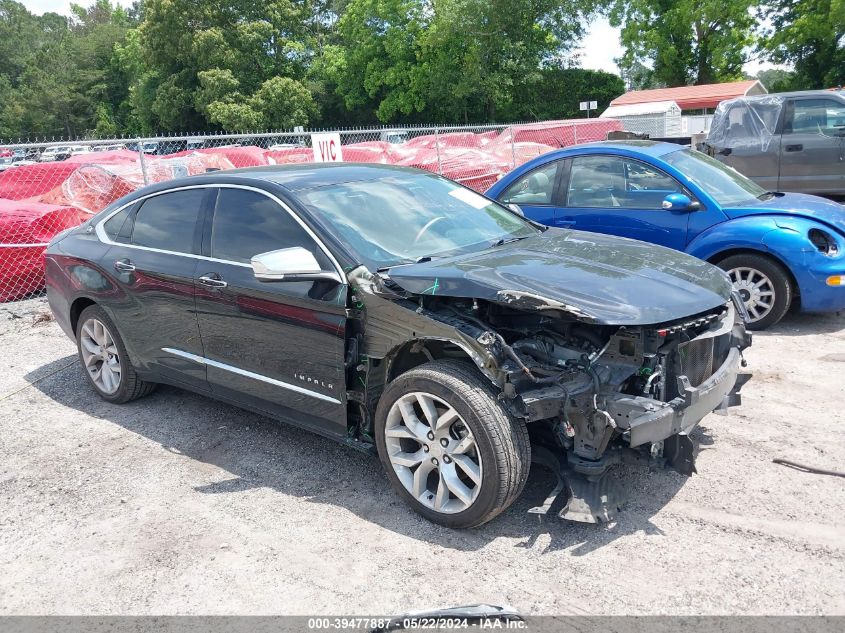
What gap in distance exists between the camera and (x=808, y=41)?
3709 cm

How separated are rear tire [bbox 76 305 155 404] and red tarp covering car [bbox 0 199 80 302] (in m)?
3.99

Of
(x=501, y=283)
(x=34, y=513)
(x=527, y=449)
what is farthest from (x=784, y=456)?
(x=34, y=513)

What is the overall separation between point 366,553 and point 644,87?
1915 inches

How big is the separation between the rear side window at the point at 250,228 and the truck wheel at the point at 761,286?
3932 millimetres

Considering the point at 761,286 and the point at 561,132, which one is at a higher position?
the point at 561,132

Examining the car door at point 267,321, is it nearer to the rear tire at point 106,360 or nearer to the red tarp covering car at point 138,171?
the rear tire at point 106,360

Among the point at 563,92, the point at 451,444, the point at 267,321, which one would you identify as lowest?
the point at 451,444

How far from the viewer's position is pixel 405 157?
45.5ft

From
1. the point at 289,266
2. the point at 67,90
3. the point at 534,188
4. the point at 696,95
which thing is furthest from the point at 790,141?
the point at 67,90

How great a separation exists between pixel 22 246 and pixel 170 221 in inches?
202

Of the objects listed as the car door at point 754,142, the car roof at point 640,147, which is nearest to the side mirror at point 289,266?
the car roof at point 640,147

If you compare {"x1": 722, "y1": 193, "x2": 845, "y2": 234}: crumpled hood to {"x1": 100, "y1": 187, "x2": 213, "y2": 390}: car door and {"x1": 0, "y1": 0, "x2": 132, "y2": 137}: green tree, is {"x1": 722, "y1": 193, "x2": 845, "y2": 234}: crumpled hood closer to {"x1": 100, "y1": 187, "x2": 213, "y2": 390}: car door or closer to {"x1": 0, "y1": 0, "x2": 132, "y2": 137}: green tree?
{"x1": 100, "y1": 187, "x2": 213, "y2": 390}: car door

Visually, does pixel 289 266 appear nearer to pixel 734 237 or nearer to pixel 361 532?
pixel 361 532

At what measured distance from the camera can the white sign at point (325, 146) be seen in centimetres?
910
